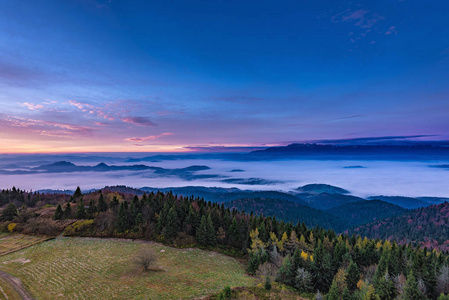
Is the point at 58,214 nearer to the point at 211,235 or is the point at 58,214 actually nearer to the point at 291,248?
the point at 211,235

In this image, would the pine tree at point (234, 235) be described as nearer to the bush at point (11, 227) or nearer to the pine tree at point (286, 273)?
the pine tree at point (286, 273)

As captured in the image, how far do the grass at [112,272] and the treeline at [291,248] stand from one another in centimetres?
895

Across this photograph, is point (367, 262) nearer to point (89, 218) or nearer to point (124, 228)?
point (124, 228)

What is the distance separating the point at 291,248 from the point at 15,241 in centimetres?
10383

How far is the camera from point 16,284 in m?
47.9

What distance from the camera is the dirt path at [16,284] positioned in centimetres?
4367

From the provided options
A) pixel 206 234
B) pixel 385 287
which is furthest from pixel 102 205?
pixel 385 287

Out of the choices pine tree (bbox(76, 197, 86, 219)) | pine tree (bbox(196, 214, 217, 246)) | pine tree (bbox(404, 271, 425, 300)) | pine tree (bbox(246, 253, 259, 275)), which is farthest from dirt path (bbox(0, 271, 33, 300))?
pine tree (bbox(404, 271, 425, 300))

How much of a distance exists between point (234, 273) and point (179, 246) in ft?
93.4

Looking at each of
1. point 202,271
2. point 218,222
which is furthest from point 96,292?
point 218,222

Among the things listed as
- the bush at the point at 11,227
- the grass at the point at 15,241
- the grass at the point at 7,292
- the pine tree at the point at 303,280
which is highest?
the grass at the point at 7,292

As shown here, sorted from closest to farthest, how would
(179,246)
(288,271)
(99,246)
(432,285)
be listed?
(432,285) < (288,271) < (99,246) < (179,246)

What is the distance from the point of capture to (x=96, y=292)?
4550 cm

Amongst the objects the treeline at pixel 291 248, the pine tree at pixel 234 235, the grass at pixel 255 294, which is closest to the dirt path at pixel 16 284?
the grass at pixel 255 294
